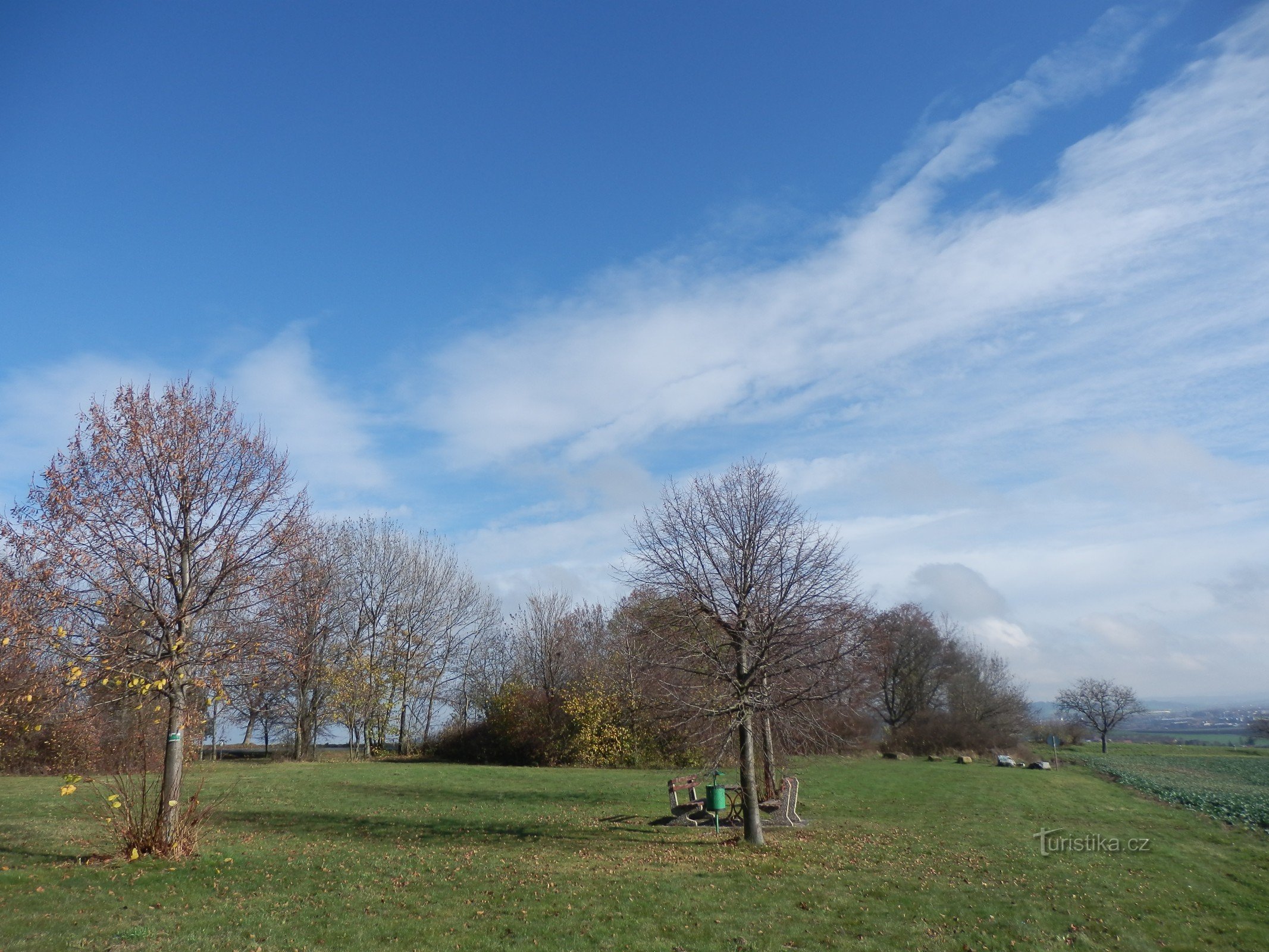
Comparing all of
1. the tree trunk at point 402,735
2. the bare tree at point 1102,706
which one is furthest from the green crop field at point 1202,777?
the tree trunk at point 402,735

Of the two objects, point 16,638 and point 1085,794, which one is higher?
point 16,638

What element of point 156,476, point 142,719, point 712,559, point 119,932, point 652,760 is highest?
point 156,476

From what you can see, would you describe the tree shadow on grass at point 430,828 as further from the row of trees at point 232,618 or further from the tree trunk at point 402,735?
the tree trunk at point 402,735

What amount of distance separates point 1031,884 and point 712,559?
736cm

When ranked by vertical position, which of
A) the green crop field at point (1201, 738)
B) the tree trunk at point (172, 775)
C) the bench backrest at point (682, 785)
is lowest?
the green crop field at point (1201, 738)

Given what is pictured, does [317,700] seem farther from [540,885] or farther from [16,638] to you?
[540,885]

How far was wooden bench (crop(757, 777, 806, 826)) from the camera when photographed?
53.9ft

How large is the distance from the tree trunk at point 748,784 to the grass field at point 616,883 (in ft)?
1.09

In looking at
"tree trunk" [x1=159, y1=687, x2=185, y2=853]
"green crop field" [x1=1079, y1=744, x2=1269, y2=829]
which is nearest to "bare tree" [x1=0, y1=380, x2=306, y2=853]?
"tree trunk" [x1=159, y1=687, x2=185, y2=853]

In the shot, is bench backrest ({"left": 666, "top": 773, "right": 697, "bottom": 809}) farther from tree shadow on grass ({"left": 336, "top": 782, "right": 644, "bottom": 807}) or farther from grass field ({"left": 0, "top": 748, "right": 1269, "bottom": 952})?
tree shadow on grass ({"left": 336, "top": 782, "right": 644, "bottom": 807})

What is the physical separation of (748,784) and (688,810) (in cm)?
356

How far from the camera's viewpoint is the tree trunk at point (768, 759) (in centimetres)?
1650

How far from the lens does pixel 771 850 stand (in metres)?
13.5

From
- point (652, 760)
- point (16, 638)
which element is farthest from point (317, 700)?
point (16, 638)
